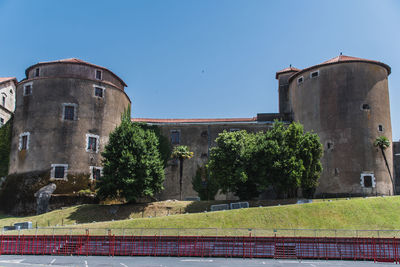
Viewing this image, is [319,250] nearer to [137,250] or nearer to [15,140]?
[137,250]

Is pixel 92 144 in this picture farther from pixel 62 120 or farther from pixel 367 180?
Answer: pixel 367 180

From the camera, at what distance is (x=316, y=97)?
5962cm

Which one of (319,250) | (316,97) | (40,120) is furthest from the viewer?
(316,97)

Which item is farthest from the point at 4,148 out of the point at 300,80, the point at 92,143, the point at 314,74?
the point at 314,74

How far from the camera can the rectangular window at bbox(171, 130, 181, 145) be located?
62688 mm

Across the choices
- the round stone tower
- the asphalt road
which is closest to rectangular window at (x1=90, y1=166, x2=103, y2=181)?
the round stone tower

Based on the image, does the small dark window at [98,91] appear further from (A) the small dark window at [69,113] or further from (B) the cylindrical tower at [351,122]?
(B) the cylindrical tower at [351,122]

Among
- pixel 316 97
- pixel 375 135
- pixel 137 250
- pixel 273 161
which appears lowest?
pixel 137 250

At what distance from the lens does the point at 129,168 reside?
49062 millimetres

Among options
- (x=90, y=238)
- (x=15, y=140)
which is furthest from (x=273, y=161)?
(x=15, y=140)

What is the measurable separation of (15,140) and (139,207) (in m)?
20.2

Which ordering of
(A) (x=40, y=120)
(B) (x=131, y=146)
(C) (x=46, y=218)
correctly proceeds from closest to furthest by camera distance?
(C) (x=46, y=218)
(B) (x=131, y=146)
(A) (x=40, y=120)

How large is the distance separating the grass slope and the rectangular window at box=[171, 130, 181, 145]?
21180 millimetres

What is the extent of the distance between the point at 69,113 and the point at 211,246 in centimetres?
3267
